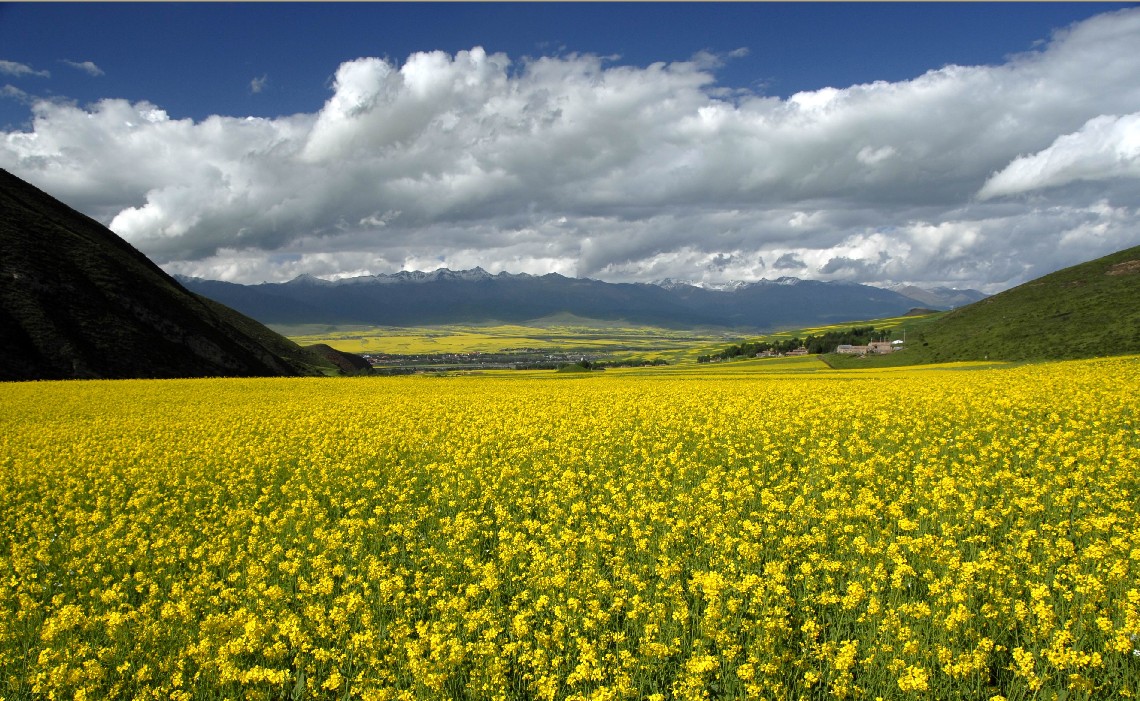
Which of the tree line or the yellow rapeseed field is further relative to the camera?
the tree line

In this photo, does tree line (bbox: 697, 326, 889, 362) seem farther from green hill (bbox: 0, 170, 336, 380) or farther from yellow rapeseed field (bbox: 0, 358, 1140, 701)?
yellow rapeseed field (bbox: 0, 358, 1140, 701)

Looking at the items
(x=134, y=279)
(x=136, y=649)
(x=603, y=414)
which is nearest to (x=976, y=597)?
(x=136, y=649)

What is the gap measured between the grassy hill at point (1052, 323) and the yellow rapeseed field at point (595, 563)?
56867 millimetres

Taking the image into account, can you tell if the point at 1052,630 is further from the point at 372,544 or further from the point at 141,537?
the point at 141,537

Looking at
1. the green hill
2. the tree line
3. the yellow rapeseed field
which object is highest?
the green hill

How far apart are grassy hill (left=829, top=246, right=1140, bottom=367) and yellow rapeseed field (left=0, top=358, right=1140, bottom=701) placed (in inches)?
2239

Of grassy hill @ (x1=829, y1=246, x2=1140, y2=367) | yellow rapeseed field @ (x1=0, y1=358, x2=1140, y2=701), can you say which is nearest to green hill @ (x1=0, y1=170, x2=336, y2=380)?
yellow rapeseed field @ (x1=0, y1=358, x2=1140, y2=701)

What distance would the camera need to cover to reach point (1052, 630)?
5949 millimetres

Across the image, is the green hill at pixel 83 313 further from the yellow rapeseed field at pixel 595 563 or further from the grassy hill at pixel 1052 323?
the grassy hill at pixel 1052 323

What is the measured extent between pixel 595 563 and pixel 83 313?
68478 mm

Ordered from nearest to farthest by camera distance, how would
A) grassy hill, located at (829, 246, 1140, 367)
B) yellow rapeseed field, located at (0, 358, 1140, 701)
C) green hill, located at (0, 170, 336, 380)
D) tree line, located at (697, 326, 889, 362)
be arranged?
yellow rapeseed field, located at (0, 358, 1140, 701) < green hill, located at (0, 170, 336, 380) < grassy hill, located at (829, 246, 1140, 367) < tree line, located at (697, 326, 889, 362)

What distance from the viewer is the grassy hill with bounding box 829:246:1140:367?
205 feet

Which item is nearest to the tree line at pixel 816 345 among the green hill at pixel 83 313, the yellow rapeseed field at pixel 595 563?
the green hill at pixel 83 313

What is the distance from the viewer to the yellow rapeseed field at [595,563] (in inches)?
228
